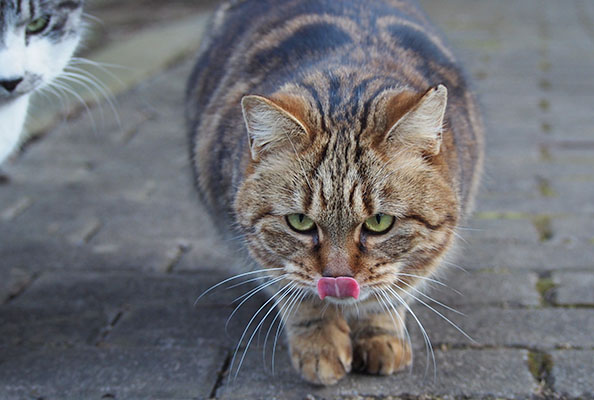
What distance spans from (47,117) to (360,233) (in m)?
3.19

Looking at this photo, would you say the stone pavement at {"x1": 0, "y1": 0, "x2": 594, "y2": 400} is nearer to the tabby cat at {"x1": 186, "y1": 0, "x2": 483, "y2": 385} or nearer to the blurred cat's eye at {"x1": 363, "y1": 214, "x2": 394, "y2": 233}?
the tabby cat at {"x1": 186, "y1": 0, "x2": 483, "y2": 385}

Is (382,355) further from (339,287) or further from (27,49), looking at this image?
(27,49)

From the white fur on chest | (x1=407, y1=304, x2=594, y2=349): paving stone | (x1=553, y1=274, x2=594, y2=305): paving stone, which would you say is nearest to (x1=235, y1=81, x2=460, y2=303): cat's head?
(x1=407, y1=304, x2=594, y2=349): paving stone

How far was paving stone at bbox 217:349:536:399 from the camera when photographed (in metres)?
1.97

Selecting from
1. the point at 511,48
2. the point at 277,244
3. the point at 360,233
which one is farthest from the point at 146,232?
the point at 511,48

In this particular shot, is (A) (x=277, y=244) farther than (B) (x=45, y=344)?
No

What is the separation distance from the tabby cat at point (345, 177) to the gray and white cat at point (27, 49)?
0.65m

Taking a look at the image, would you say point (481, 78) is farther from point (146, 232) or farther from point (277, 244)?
point (277, 244)

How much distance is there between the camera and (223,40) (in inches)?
117

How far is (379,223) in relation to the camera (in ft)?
6.07

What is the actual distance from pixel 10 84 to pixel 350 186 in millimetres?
1218

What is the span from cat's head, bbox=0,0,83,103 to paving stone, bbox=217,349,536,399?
3.91 ft

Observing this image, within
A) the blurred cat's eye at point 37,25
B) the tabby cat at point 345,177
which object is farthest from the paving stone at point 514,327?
the blurred cat's eye at point 37,25

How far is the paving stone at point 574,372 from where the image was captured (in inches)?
76.7
